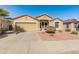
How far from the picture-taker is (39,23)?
8.68 m

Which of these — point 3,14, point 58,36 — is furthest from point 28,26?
point 58,36

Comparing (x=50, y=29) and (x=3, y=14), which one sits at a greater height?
(x=3, y=14)

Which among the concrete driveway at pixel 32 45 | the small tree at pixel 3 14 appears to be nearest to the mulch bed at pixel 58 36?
the concrete driveway at pixel 32 45

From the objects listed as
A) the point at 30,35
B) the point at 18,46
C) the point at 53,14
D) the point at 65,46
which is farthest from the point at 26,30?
the point at 65,46

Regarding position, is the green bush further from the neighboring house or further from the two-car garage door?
the two-car garage door

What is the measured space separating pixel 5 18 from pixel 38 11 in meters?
1.83

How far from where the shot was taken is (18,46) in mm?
7770

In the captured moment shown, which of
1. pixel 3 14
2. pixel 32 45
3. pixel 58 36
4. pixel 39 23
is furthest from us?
pixel 39 23

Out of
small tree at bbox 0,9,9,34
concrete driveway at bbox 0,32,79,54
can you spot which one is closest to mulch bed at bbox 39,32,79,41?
concrete driveway at bbox 0,32,79,54

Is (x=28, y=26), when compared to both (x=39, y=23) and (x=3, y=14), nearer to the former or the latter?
(x=39, y=23)

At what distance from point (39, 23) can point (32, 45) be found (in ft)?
4.98

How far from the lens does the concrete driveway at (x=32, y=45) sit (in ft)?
24.1

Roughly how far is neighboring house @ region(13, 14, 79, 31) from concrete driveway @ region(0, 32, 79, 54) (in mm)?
468

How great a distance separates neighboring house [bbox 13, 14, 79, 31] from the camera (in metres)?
8.30
